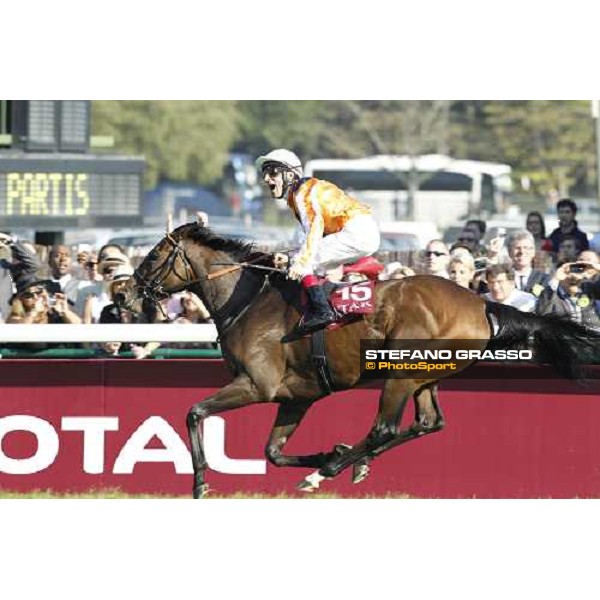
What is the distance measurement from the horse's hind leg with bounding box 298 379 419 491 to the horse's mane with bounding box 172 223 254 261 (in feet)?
3.88

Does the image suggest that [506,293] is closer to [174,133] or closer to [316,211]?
[316,211]

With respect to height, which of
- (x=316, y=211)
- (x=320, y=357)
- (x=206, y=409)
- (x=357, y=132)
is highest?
(x=357, y=132)

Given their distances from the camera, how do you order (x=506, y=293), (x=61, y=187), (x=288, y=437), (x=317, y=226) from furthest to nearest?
(x=61, y=187), (x=506, y=293), (x=288, y=437), (x=317, y=226)

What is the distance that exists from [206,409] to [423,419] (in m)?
1.32

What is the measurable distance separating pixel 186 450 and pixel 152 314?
981 millimetres

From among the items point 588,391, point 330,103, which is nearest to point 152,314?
point 588,391

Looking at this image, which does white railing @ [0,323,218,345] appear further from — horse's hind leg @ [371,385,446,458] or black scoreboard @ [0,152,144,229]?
black scoreboard @ [0,152,144,229]

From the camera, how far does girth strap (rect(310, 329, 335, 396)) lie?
9.09 m

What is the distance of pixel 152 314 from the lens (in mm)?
10320

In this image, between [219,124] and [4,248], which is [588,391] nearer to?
[4,248]

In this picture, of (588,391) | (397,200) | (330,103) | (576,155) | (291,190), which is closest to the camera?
(291,190)

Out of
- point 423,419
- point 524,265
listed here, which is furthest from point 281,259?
point 524,265

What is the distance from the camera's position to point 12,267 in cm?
1095

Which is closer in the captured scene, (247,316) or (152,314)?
(247,316)
